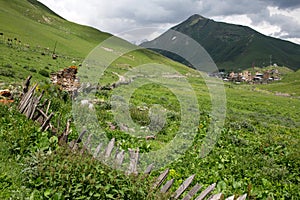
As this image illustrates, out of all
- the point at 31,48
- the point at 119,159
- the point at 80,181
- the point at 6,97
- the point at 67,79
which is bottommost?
the point at 31,48

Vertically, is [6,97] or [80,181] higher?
[80,181]

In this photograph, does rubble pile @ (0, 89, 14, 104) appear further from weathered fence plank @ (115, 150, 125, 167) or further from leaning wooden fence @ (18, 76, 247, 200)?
weathered fence plank @ (115, 150, 125, 167)

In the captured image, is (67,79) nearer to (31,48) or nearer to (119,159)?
(119,159)

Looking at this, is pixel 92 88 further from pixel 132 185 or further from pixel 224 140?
pixel 132 185

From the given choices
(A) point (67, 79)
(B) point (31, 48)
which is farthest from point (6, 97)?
(B) point (31, 48)

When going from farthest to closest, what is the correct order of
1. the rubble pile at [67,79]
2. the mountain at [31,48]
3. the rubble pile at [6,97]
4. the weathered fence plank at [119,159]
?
the mountain at [31,48], the rubble pile at [67,79], the rubble pile at [6,97], the weathered fence plank at [119,159]

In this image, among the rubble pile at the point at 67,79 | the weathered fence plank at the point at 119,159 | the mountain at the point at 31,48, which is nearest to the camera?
the weathered fence plank at the point at 119,159

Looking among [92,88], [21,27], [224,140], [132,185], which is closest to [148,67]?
[21,27]

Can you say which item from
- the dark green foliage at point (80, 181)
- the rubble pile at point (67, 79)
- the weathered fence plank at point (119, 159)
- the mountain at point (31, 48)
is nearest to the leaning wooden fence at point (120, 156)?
the weathered fence plank at point (119, 159)

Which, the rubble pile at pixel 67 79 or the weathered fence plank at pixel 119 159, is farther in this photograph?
the rubble pile at pixel 67 79

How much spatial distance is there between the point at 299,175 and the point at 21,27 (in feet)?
323

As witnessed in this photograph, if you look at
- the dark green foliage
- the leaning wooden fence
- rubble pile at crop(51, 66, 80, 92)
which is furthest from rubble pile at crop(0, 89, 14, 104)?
rubble pile at crop(51, 66, 80, 92)

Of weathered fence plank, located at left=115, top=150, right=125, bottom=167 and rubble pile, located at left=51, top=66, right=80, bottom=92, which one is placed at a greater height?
weathered fence plank, located at left=115, top=150, right=125, bottom=167

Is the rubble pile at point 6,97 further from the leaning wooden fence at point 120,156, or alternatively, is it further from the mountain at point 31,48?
the mountain at point 31,48
